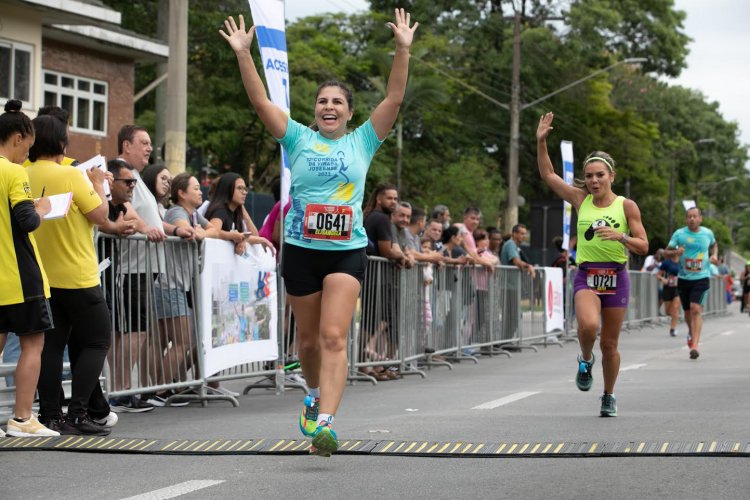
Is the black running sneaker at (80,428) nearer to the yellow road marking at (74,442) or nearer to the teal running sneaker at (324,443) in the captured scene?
the yellow road marking at (74,442)

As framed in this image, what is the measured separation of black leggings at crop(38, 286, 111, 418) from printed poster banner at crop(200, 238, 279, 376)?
226cm

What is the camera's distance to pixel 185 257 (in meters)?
10.6

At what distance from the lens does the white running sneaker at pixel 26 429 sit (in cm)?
793

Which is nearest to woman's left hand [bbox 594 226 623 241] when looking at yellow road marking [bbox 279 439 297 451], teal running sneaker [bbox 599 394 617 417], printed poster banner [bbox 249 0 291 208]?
teal running sneaker [bbox 599 394 617 417]

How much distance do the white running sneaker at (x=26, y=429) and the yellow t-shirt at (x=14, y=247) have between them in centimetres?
74

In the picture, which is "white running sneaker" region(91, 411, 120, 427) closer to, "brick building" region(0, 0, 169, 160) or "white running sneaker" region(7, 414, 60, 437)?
"white running sneaker" region(7, 414, 60, 437)

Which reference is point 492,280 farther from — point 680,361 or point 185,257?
point 185,257

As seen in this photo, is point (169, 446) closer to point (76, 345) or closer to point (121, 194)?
point (76, 345)

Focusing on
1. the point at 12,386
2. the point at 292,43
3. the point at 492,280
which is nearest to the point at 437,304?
the point at 492,280

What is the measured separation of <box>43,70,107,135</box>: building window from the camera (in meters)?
33.0

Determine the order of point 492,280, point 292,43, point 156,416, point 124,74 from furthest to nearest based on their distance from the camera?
point 292,43 → point 124,74 → point 492,280 → point 156,416

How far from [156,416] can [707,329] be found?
20.7 metres

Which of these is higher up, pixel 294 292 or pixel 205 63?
pixel 205 63

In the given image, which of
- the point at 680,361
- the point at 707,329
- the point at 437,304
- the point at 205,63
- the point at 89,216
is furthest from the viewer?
the point at 205,63
